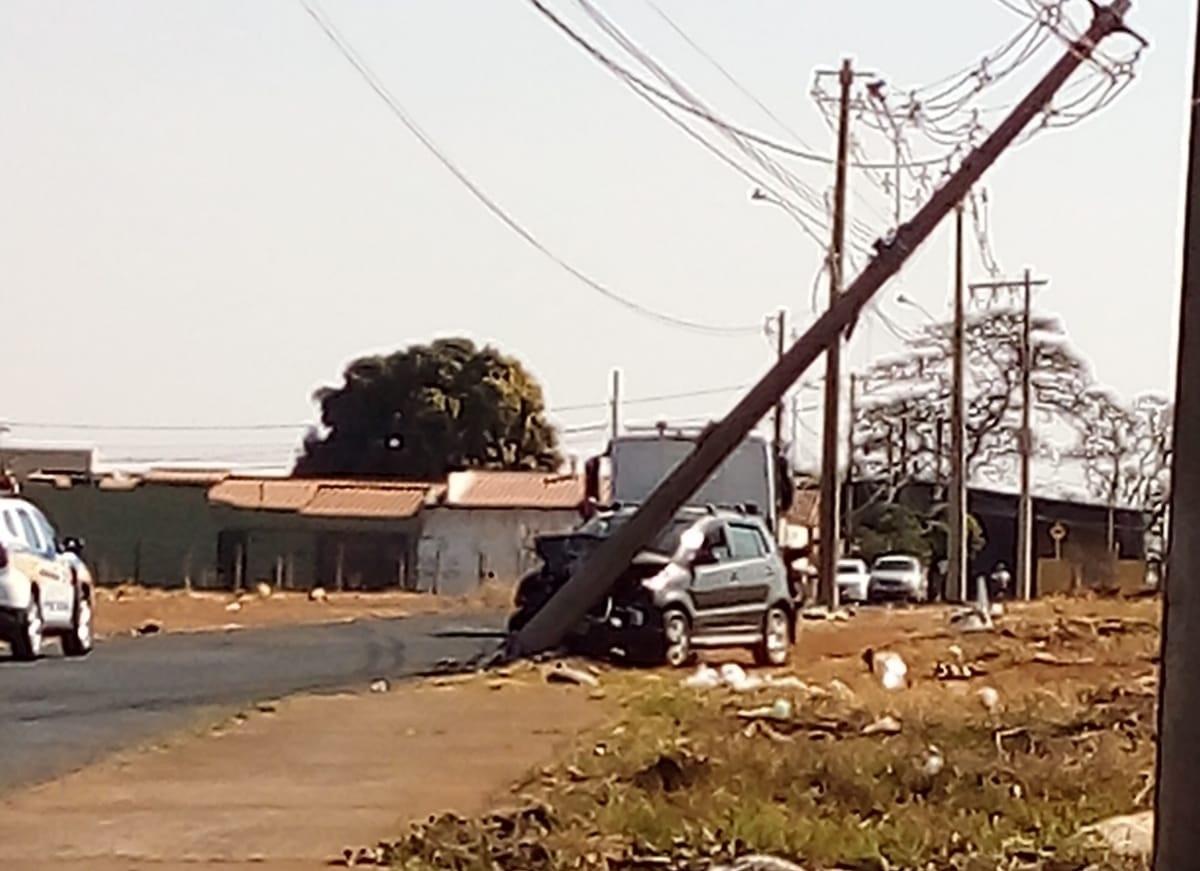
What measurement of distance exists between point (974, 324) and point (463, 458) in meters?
19.7

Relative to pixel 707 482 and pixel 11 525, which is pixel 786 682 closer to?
pixel 11 525

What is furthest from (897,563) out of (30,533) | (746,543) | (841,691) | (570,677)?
(841,691)

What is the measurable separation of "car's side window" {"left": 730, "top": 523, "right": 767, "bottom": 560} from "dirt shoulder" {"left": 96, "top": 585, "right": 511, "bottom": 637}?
9.64 meters

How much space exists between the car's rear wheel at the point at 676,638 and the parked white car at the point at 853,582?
33.2m

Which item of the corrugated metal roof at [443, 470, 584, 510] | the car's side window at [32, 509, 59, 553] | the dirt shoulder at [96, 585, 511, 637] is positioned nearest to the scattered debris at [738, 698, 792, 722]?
the car's side window at [32, 509, 59, 553]

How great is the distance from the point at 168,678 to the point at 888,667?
7.89 metres

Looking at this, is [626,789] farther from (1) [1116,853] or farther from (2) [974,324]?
(2) [974,324]

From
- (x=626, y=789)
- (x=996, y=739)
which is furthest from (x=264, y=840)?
(x=996, y=739)

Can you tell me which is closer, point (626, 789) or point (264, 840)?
point (264, 840)

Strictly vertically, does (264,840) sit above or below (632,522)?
below

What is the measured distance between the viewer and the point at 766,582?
96.3 ft

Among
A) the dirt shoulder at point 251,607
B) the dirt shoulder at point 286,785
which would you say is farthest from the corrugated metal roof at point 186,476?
the dirt shoulder at point 286,785

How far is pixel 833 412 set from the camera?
4912 centimetres

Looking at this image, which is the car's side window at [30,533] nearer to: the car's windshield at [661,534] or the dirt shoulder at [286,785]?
the dirt shoulder at [286,785]
